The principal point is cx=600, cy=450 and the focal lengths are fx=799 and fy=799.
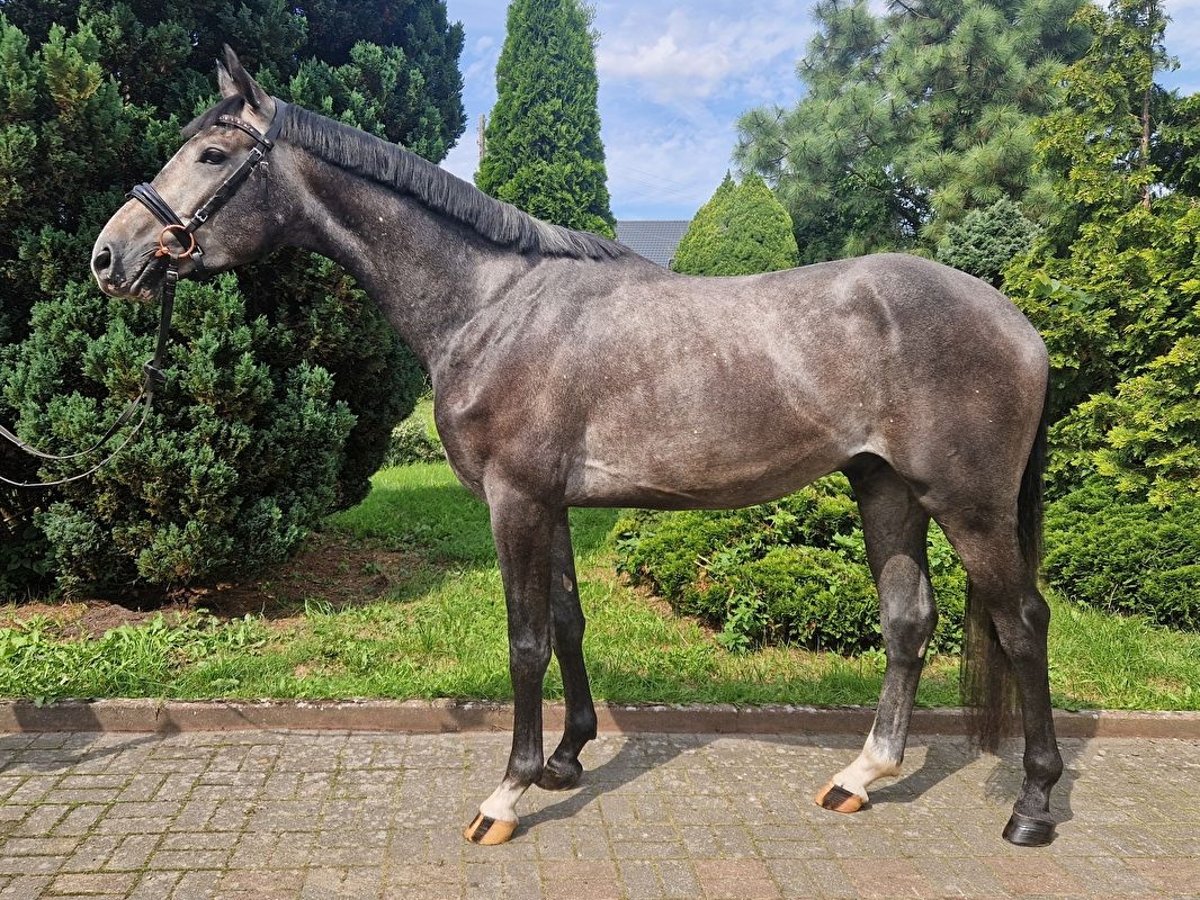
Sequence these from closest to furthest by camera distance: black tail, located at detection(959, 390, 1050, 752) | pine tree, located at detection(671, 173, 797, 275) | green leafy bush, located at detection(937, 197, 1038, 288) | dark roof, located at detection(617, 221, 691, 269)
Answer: black tail, located at detection(959, 390, 1050, 752)
pine tree, located at detection(671, 173, 797, 275)
green leafy bush, located at detection(937, 197, 1038, 288)
dark roof, located at detection(617, 221, 691, 269)

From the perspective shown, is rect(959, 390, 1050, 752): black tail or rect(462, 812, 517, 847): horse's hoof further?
rect(959, 390, 1050, 752): black tail

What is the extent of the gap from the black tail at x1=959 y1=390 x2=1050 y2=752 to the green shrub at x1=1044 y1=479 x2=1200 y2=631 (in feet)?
9.37

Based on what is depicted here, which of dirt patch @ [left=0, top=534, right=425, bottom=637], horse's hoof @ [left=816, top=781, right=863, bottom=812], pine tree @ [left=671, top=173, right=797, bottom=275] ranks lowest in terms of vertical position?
horse's hoof @ [left=816, top=781, right=863, bottom=812]

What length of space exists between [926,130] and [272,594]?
56.6 ft

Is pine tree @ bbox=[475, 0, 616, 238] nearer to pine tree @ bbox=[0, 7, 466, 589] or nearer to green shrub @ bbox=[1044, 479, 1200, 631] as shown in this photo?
pine tree @ bbox=[0, 7, 466, 589]

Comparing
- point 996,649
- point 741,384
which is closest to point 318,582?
point 741,384

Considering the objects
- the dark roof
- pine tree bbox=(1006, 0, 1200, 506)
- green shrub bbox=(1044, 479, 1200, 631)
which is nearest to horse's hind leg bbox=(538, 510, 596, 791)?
green shrub bbox=(1044, 479, 1200, 631)

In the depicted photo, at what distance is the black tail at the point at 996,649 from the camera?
9.73ft

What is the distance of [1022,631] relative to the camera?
2.82 meters

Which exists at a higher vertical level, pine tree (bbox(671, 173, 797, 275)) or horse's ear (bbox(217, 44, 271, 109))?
pine tree (bbox(671, 173, 797, 275))

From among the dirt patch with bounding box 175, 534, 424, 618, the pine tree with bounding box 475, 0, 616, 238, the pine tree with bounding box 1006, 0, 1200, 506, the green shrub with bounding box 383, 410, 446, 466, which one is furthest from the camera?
the green shrub with bounding box 383, 410, 446, 466

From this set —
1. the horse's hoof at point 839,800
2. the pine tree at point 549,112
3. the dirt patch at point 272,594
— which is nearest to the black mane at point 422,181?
the horse's hoof at point 839,800

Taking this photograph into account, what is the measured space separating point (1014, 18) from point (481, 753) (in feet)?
69.4

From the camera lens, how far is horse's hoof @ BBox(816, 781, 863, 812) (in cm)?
303
